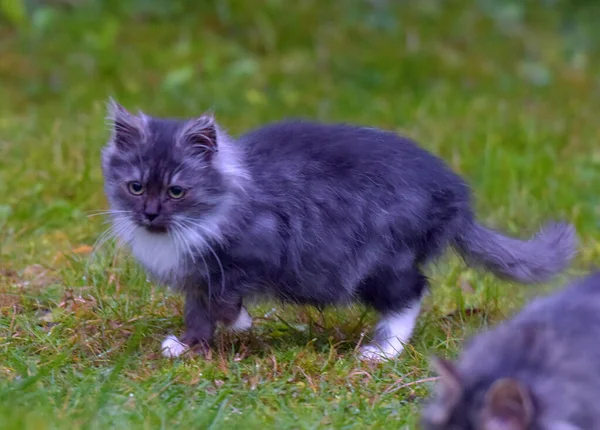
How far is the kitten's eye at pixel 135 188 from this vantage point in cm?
417

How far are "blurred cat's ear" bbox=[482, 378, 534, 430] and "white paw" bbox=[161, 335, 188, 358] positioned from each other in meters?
1.73

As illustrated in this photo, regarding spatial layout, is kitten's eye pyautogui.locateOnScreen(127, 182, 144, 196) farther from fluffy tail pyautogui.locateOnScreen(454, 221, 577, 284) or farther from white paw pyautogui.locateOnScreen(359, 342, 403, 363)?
fluffy tail pyautogui.locateOnScreen(454, 221, 577, 284)

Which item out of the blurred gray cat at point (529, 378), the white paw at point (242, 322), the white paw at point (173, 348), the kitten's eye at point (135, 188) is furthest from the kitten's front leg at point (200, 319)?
the blurred gray cat at point (529, 378)

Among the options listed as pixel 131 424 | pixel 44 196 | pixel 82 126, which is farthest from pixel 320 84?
pixel 131 424

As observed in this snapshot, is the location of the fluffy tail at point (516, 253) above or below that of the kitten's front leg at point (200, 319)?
above

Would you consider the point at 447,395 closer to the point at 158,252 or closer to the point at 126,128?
the point at 158,252

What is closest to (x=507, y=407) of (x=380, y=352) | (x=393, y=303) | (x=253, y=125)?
(x=380, y=352)

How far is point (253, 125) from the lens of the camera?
7.55 metres

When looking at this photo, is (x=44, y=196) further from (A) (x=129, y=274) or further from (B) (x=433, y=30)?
(B) (x=433, y=30)

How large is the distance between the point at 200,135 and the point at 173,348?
0.90 m

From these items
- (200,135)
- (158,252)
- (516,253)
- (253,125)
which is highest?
(200,135)

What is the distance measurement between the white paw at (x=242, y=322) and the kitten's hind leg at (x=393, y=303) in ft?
1.77

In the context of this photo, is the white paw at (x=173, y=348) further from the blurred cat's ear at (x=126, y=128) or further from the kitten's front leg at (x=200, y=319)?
the blurred cat's ear at (x=126, y=128)

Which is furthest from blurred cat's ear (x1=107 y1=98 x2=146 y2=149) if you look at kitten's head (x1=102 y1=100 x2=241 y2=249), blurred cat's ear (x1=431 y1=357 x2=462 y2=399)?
blurred cat's ear (x1=431 y1=357 x2=462 y2=399)
